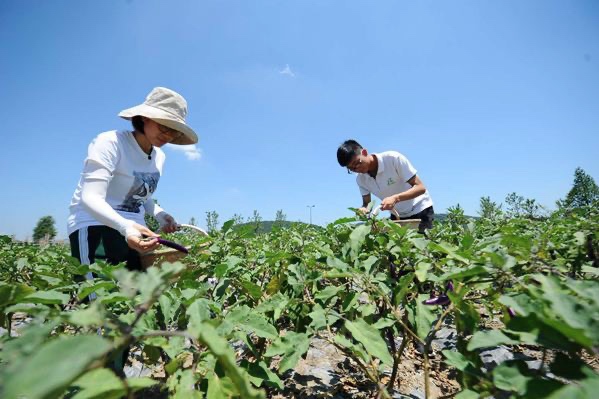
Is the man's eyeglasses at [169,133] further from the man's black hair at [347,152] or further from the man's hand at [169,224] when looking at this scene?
the man's black hair at [347,152]

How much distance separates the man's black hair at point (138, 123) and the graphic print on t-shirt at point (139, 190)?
34 cm

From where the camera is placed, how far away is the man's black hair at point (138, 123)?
2525 millimetres

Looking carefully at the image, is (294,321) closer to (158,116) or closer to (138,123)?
(158,116)

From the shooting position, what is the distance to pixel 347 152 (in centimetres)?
404

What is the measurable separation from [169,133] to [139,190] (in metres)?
0.50

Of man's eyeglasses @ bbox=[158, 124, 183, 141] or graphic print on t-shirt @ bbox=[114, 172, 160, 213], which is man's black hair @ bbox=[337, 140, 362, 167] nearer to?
man's eyeglasses @ bbox=[158, 124, 183, 141]

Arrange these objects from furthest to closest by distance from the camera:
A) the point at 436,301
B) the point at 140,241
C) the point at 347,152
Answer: the point at 347,152, the point at 140,241, the point at 436,301

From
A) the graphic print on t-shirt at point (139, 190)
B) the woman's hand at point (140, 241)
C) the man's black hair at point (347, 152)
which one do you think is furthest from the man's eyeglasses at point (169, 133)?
the man's black hair at point (347, 152)

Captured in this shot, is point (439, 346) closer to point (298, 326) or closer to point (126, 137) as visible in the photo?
point (298, 326)

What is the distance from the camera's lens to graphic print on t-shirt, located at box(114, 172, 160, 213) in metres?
2.47

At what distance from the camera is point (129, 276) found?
1.89 ft

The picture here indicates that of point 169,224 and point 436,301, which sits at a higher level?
point 169,224

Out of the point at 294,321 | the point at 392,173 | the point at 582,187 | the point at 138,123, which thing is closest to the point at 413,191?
the point at 392,173

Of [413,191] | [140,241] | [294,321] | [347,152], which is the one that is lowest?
[294,321]
